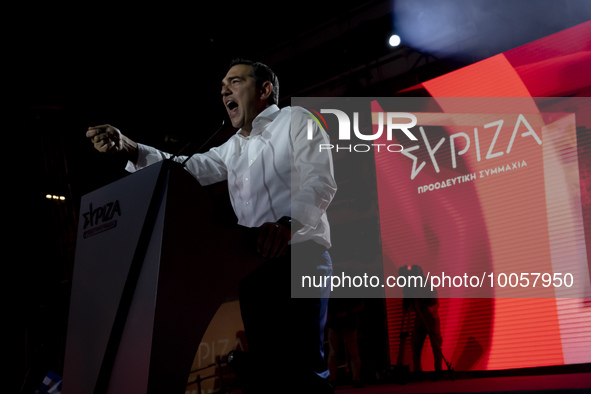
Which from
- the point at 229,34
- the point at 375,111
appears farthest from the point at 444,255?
the point at 229,34

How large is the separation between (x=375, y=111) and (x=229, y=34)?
2.40 m

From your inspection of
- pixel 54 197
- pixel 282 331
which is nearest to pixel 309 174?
pixel 282 331

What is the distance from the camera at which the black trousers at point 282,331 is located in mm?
991

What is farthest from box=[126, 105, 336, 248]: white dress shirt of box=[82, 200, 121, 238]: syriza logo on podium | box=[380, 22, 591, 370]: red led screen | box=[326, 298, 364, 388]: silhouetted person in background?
box=[380, 22, 591, 370]: red led screen

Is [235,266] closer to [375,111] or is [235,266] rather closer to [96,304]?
[96,304]

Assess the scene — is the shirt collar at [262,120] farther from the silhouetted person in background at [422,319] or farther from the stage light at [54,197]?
the silhouetted person in background at [422,319]

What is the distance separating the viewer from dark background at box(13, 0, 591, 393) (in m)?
3.62

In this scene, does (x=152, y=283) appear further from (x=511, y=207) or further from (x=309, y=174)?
(x=511, y=207)

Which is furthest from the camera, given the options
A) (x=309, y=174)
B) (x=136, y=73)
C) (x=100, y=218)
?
(x=136, y=73)

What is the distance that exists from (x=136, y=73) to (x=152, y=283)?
13.1 ft

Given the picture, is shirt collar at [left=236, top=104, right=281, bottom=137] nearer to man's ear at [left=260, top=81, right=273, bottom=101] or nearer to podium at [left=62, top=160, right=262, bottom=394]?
man's ear at [left=260, top=81, right=273, bottom=101]

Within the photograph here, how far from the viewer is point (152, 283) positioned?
85 cm

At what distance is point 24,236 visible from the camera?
386 cm

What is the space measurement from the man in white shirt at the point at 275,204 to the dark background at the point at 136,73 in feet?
6.10
